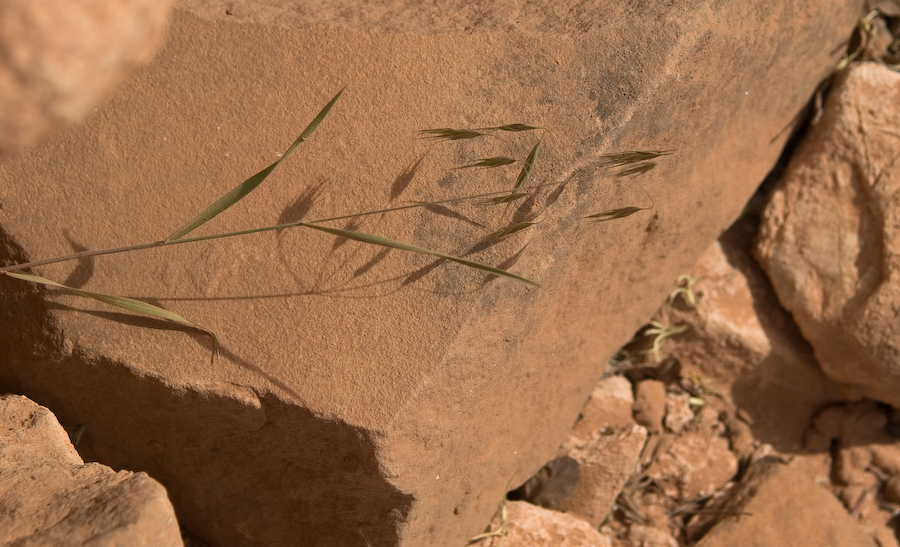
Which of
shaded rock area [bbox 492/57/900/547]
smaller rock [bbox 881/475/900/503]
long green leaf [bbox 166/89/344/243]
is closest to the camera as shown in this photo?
long green leaf [bbox 166/89/344/243]

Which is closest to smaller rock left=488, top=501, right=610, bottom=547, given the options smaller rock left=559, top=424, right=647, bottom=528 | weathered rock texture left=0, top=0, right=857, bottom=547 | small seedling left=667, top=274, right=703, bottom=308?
smaller rock left=559, top=424, right=647, bottom=528

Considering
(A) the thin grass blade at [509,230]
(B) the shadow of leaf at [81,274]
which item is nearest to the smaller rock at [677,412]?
(A) the thin grass blade at [509,230]

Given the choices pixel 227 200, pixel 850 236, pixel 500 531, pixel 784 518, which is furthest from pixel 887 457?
pixel 227 200

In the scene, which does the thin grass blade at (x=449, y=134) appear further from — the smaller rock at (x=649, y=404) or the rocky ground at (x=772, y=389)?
the smaller rock at (x=649, y=404)

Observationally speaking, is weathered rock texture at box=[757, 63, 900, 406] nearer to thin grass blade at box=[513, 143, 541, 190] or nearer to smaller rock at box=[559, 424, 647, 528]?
smaller rock at box=[559, 424, 647, 528]

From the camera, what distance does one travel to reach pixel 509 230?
4.81 ft

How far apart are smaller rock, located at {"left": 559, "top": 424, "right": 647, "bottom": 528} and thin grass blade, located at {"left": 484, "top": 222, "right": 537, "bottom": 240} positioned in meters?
0.99

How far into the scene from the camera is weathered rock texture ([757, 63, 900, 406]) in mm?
2104

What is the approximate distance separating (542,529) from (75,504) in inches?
46.5

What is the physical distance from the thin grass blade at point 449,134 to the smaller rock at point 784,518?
1.46m

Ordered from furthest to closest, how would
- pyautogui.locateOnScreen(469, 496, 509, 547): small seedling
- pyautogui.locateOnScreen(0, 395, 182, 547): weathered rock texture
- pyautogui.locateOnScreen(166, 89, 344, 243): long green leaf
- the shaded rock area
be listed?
the shaded rock area, pyautogui.locateOnScreen(469, 496, 509, 547): small seedling, pyautogui.locateOnScreen(166, 89, 344, 243): long green leaf, pyautogui.locateOnScreen(0, 395, 182, 547): weathered rock texture

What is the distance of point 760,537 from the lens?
2117mm

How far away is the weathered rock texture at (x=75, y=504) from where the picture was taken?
1129mm

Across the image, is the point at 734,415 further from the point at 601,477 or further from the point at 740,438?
the point at 601,477
